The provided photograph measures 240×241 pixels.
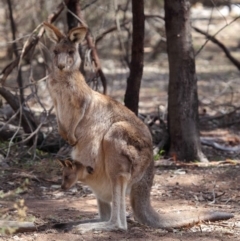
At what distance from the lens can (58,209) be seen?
5977 millimetres

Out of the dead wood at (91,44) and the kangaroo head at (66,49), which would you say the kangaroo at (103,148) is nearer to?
the kangaroo head at (66,49)

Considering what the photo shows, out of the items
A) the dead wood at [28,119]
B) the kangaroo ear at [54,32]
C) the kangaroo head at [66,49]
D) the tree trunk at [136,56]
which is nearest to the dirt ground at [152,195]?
the dead wood at [28,119]

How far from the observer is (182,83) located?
7504 mm

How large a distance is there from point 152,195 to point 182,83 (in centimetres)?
149

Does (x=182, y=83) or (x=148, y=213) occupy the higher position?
(x=182, y=83)

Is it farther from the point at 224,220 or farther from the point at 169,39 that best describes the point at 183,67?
the point at 224,220

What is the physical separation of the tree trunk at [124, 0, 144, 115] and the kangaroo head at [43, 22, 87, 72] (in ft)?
6.68

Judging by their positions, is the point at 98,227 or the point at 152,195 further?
the point at 152,195

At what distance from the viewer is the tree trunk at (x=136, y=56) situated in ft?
23.9

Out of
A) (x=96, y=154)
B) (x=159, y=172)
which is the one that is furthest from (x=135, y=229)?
(x=159, y=172)

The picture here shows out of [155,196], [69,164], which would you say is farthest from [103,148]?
[155,196]

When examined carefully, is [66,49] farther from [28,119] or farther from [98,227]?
[28,119]

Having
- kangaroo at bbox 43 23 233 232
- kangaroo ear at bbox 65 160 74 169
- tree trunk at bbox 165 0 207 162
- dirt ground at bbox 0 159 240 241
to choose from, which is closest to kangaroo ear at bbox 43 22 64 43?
kangaroo at bbox 43 23 233 232

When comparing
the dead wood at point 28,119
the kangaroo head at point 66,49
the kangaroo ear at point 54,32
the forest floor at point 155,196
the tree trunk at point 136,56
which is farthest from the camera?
the dead wood at point 28,119
